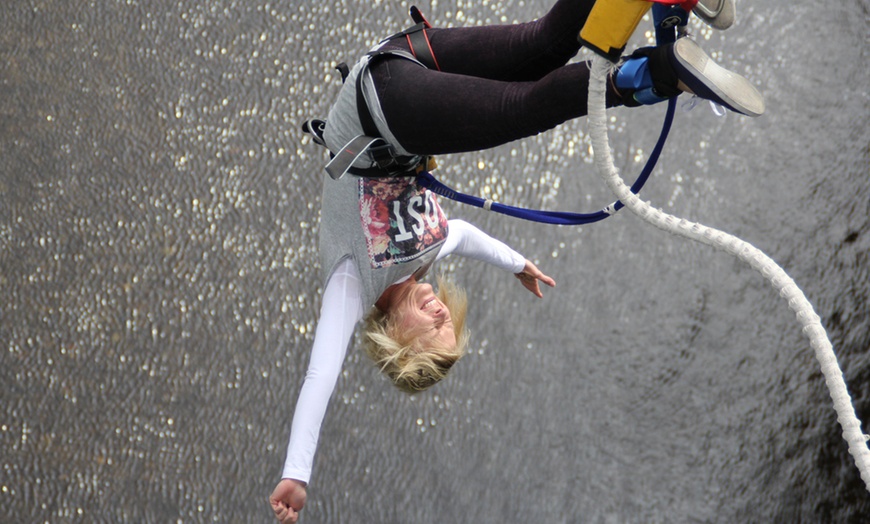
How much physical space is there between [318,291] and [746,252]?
780 millimetres

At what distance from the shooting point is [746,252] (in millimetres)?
733

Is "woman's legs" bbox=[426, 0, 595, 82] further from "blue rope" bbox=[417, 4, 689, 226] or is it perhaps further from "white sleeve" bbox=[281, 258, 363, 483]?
"white sleeve" bbox=[281, 258, 363, 483]

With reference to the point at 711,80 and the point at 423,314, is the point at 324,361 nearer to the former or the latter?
the point at 423,314

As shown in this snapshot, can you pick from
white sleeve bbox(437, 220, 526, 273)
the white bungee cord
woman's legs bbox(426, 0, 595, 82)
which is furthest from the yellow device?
white sleeve bbox(437, 220, 526, 273)

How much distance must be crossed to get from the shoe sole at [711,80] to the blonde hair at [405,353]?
45 centimetres

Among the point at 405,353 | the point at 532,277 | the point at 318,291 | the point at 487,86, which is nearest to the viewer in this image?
the point at 487,86

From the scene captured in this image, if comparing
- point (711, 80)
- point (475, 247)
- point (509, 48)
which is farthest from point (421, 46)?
point (711, 80)

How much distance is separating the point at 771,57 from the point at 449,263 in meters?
0.53

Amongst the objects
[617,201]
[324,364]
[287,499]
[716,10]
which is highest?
[716,10]

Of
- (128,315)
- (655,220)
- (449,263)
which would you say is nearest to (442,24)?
(449,263)

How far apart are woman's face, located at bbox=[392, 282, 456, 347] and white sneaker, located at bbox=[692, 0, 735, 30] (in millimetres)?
428

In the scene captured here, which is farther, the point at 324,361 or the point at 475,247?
the point at 475,247

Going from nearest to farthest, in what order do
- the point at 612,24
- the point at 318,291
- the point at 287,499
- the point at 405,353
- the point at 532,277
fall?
the point at 612,24 → the point at 287,499 → the point at 405,353 → the point at 532,277 → the point at 318,291

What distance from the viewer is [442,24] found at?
1.51 metres
